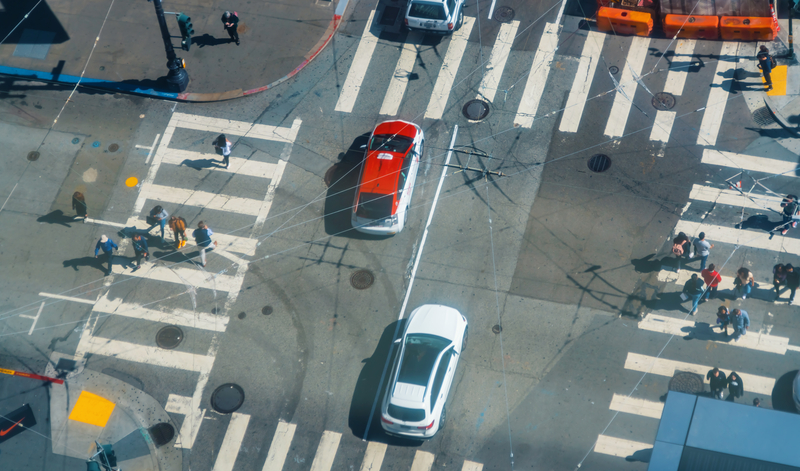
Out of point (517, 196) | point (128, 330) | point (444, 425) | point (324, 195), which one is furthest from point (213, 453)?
point (517, 196)

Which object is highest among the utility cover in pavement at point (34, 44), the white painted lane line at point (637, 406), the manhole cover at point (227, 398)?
the utility cover in pavement at point (34, 44)

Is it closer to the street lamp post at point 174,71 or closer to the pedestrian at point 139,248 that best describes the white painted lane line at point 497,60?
the street lamp post at point 174,71

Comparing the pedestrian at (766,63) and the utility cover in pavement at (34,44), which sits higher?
the pedestrian at (766,63)

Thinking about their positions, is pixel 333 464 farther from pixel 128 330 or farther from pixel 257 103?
pixel 257 103

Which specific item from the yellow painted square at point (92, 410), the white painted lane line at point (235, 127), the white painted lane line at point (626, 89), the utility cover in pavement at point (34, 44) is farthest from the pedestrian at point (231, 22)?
the white painted lane line at point (626, 89)

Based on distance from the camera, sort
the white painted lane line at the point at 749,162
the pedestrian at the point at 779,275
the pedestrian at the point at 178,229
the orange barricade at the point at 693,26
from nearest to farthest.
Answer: the pedestrian at the point at 779,275, the pedestrian at the point at 178,229, the white painted lane line at the point at 749,162, the orange barricade at the point at 693,26

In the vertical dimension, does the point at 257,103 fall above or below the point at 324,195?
above

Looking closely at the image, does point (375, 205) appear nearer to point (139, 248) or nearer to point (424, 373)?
point (424, 373)

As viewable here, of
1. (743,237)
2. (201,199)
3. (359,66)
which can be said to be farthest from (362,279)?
(743,237)
